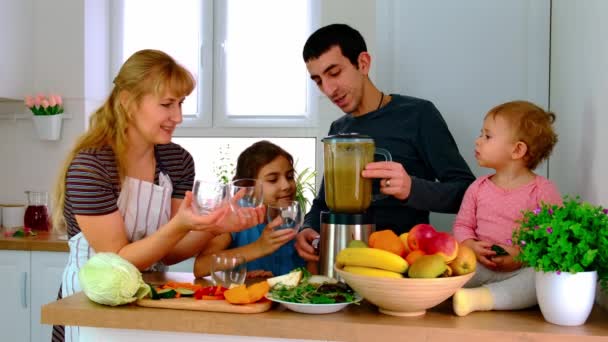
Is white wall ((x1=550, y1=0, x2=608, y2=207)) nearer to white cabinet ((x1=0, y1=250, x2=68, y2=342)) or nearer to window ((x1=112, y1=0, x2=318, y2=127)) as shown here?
window ((x1=112, y1=0, x2=318, y2=127))

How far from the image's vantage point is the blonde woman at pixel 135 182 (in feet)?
4.95

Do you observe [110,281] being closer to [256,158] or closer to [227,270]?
[227,270]

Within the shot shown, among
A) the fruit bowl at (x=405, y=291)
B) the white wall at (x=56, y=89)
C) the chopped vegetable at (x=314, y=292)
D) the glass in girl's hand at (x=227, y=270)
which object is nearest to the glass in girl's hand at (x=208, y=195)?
the glass in girl's hand at (x=227, y=270)

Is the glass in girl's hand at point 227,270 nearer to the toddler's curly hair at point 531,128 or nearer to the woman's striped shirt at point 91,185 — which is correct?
the woman's striped shirt at point 91,185

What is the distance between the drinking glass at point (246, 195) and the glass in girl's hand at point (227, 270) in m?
0.11

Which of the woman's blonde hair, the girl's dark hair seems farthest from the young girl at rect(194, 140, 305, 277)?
the woman's blonde hair

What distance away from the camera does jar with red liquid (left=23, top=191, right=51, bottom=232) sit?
3125mm

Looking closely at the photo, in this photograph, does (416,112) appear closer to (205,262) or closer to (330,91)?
(330,91)

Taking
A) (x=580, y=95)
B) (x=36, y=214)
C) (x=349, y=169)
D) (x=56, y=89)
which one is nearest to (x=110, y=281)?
(x=349, y=169)

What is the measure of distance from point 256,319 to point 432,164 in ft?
2.79

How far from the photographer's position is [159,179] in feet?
5.71

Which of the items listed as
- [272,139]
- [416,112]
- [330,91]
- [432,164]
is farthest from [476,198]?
[272,139]

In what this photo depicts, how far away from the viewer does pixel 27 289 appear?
2.89 meters

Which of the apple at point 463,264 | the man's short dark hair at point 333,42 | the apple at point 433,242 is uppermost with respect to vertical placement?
the man's short dark hair at point 333,42
